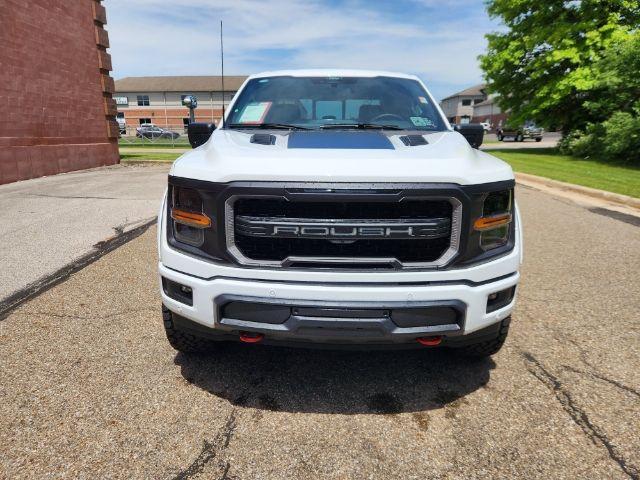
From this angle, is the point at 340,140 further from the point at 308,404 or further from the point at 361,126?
the point at 308,404

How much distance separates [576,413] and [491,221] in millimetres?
1130

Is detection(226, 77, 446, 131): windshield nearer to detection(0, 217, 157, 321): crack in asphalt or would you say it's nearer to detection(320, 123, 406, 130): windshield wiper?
detection(320, 123, 406, 130): windshield wiper

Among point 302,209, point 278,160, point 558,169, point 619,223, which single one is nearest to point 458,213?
point 302,209

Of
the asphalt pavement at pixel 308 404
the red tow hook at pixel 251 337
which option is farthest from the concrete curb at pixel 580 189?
the red tow hook at pixel 251 337

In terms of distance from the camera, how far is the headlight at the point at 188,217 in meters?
2.25

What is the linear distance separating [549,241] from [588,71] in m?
16.8

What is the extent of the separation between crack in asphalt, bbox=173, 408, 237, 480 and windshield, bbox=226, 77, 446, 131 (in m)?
2.10

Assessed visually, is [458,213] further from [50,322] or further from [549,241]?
[549,241]

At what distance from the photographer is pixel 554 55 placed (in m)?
19.6

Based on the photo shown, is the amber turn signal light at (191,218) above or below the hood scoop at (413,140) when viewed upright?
below

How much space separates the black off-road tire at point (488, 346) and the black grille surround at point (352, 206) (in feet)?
1.97

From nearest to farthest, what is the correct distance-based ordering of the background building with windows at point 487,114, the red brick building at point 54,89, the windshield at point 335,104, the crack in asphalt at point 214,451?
1. the crack in asphalt at point 214,451
2. the windshield at point 335,104
3. the red brick building at point 54,89
4. the background building with windows at point 487,114

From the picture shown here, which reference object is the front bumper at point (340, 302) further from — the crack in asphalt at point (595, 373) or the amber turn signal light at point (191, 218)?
the crack in asphalt at point (595, 373)

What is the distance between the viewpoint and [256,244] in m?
2.25
